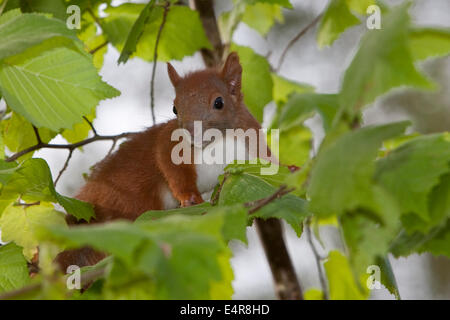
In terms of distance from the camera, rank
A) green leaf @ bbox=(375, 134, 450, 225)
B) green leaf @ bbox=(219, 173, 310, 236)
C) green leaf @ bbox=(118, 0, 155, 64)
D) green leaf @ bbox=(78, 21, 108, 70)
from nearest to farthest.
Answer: green leaf @ bbox=(375, 134, 450, 225) → green leaf @ bbox=(219, 173, 310, 236) → green leaf @ bbox=(118, 0, 155, 64) → green leaf @ bbox=(78, 21, 108, 70)

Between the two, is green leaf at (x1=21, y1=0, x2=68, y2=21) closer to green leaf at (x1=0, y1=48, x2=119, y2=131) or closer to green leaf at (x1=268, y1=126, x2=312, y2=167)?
green leaf at (x1=0, y1=48, x2=119, y2=131)

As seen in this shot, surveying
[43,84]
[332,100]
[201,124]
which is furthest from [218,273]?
[201,124]

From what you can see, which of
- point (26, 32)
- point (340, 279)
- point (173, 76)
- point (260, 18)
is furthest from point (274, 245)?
point (26, 32)

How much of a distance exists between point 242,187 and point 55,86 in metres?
0.35

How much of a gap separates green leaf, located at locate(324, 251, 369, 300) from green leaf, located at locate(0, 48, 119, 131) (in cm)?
50

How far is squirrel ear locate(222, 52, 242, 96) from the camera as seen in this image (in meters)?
1.40

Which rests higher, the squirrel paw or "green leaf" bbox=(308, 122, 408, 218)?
the squirrel paw

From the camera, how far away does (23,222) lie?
3.59 ft

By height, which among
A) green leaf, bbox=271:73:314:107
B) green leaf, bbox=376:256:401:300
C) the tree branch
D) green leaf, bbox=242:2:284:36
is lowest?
green leaf, bbox=376:256:401:300

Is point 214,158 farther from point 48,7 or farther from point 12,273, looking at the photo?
point 12,273

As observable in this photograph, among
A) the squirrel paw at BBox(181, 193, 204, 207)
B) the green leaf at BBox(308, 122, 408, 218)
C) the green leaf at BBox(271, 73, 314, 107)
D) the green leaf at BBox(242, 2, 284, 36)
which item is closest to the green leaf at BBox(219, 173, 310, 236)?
the green leaf at BBox(308, 122, 408, 218)

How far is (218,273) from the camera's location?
16.9 inches

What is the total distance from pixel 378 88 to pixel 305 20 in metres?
3.91

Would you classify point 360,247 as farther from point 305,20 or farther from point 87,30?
point 305,20
